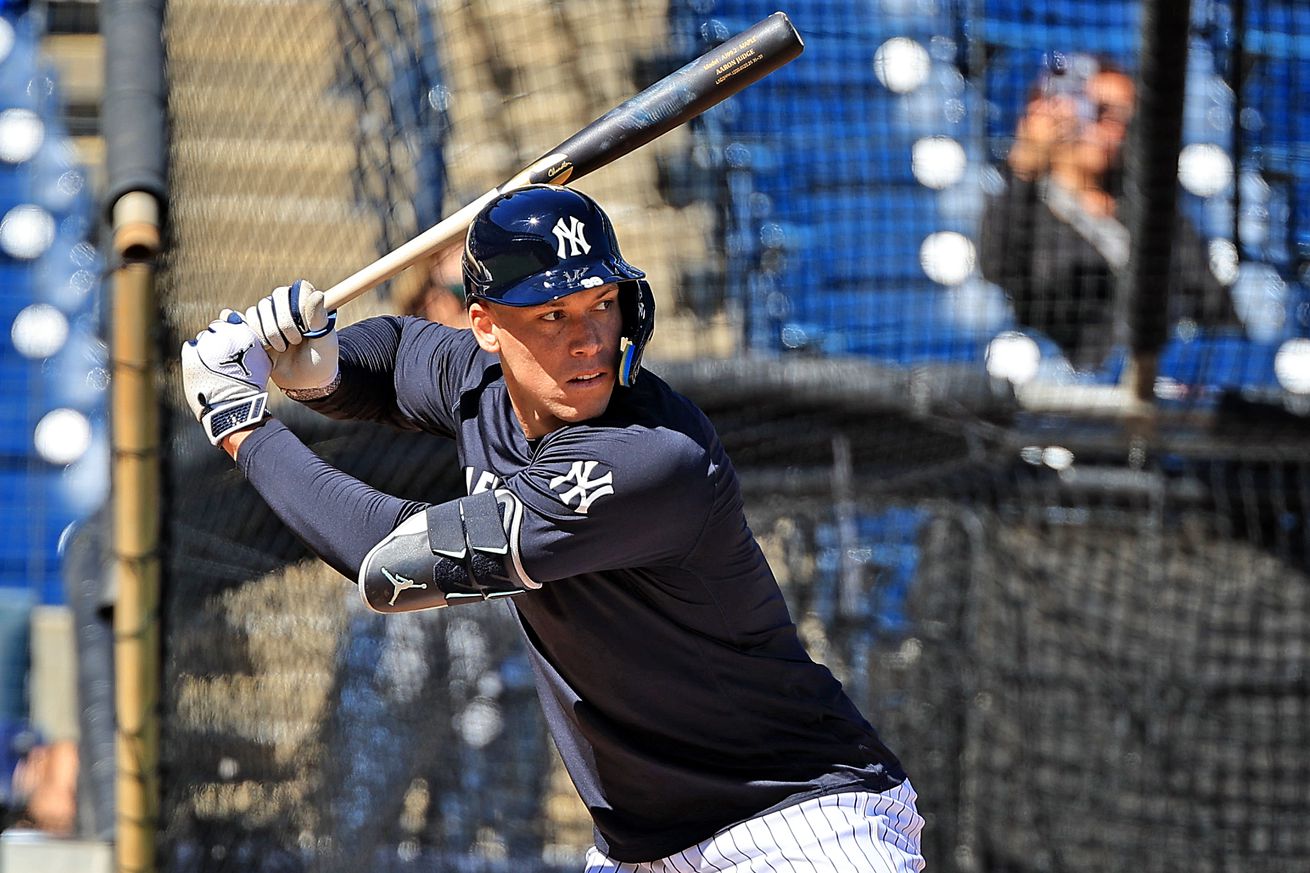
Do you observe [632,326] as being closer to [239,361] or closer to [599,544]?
[599,544]

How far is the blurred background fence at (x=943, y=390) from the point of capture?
3824 millimetres

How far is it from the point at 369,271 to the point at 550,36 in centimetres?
201

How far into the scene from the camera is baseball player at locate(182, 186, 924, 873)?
1804 millimetres

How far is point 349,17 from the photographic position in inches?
128

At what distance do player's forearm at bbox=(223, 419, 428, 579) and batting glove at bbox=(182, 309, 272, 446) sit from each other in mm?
57

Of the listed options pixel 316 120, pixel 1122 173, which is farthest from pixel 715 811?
pixel 1122 173

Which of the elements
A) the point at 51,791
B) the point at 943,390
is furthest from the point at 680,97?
the point at 51,791

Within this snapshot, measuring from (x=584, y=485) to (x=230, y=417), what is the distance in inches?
19.3

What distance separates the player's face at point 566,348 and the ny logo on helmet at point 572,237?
5 cm

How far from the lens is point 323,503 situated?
184cm

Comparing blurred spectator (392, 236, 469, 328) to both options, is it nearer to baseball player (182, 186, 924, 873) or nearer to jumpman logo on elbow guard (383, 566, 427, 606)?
baseball player (182, 186, 924, 873)

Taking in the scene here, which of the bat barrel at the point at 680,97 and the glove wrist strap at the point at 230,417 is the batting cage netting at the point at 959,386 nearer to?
the bat barrel at the point at 680,97

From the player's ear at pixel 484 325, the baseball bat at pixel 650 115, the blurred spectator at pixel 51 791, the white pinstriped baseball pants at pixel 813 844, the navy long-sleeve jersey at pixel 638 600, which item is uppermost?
the baseball bat at pixel 650 115

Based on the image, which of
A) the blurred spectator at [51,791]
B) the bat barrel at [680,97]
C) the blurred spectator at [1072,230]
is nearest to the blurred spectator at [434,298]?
the blurred spectator at [51,791]
